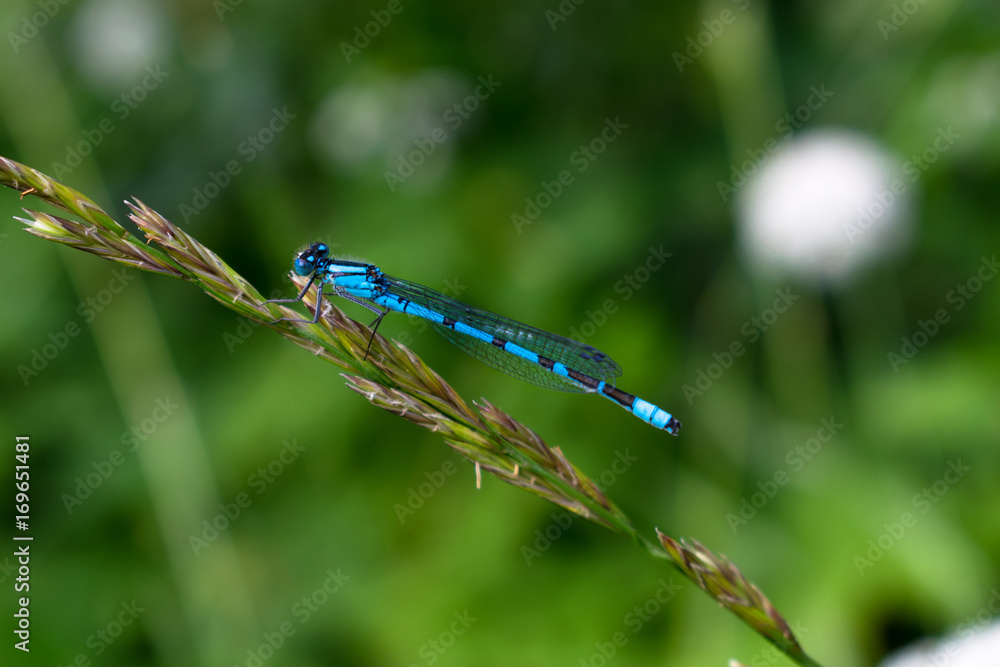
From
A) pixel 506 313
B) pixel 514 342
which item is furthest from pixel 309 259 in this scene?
pixel 506 313

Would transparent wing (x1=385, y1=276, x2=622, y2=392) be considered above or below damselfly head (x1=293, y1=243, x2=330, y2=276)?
above

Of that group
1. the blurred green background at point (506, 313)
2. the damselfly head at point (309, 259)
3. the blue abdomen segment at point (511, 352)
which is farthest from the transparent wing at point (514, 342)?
the blurred green background at point (506, 313)

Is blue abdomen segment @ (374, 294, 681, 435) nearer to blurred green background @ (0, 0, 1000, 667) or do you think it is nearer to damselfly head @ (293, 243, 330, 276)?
damselfly head @ (293, 243, 330, 276)

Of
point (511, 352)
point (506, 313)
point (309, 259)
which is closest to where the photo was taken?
point (309, 259)

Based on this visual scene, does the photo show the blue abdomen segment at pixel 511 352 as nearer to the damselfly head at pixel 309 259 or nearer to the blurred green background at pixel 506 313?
the damselfly head at pixel 309 259

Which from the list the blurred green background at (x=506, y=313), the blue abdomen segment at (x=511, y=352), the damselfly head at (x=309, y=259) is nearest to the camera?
the damselfly head at (x=309, y=259)

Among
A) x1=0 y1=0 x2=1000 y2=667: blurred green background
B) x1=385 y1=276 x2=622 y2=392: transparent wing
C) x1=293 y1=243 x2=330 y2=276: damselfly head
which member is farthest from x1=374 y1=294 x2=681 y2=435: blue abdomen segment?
x1=0 y1=0 x2=1000 y2=667: blurred green background

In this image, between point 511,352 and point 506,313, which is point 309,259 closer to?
point 511,352
